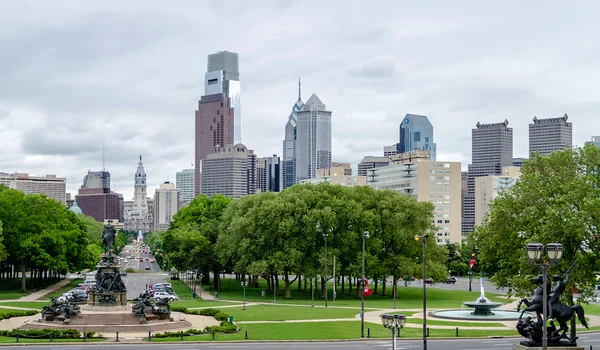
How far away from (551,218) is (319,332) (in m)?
21.4

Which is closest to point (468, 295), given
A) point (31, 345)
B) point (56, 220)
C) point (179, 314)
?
point (179, 314)

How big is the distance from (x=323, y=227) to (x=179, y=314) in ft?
85.3

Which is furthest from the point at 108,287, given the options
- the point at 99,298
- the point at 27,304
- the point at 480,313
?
the point at 480,313

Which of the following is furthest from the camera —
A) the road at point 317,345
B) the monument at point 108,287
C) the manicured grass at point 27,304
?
the manicured grass at point 27,304

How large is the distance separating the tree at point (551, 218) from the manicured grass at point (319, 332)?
9378 mm

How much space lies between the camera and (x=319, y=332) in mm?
60344

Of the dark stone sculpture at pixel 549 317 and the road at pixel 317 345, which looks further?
the road at pixel 317 345

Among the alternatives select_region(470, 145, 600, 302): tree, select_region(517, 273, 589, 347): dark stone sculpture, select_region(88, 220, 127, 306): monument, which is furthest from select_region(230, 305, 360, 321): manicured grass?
select_region(517, 273, 589, 347): dark stone sculpture

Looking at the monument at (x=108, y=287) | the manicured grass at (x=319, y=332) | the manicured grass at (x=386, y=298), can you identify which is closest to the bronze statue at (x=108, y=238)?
the monument at (x=108, y=287)

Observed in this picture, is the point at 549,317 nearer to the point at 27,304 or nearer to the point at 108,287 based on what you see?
the point at 108,287

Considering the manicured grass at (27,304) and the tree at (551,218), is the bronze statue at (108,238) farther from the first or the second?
the tree at (551,218)

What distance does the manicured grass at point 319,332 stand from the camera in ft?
189

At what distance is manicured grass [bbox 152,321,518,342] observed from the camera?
57.5 meters

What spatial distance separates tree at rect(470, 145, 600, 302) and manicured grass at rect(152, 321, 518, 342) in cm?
938
